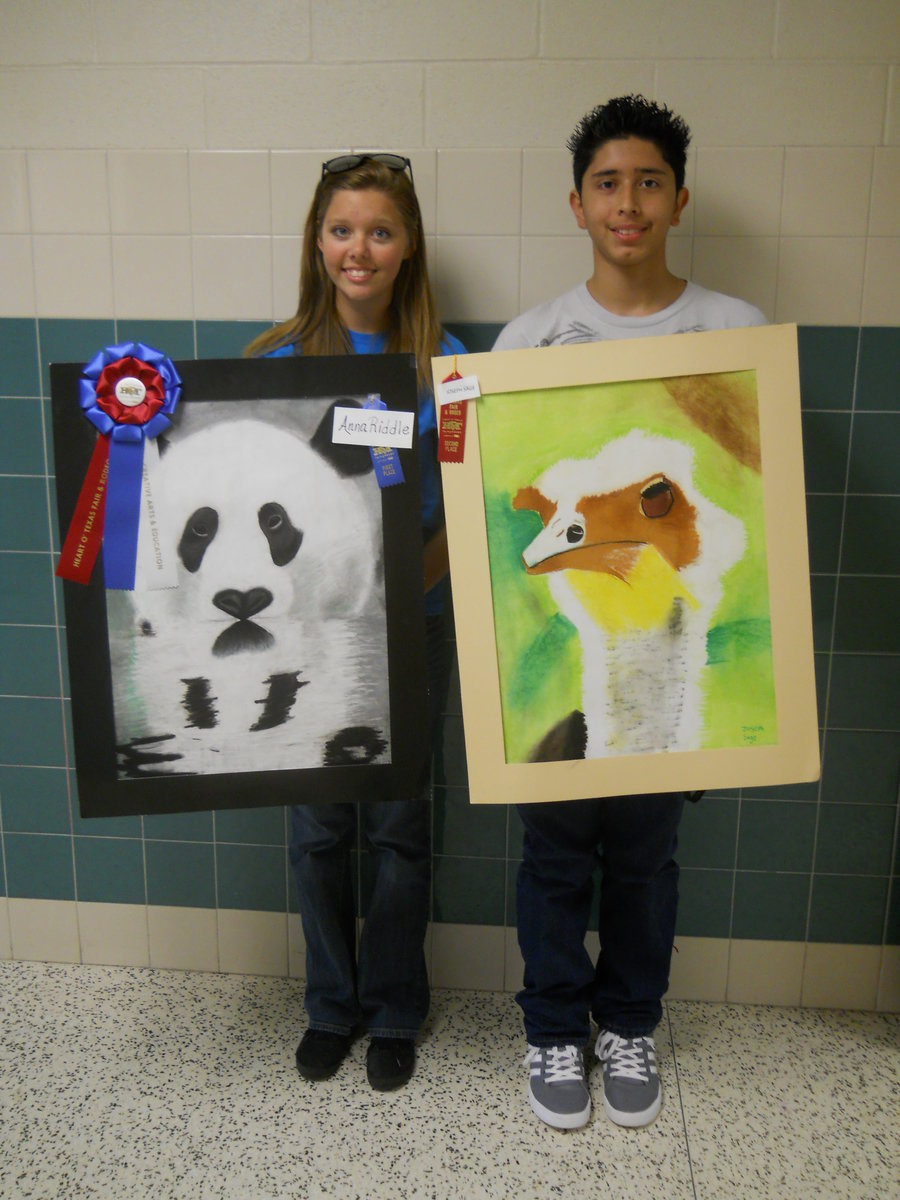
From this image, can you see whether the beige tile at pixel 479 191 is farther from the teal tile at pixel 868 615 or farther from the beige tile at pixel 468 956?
the beige tile at pixel 468 956

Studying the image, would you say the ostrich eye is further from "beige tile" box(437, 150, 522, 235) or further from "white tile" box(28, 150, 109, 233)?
"white tile" box(28, 150, 109, 233)

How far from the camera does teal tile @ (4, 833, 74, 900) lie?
2150 millimetres

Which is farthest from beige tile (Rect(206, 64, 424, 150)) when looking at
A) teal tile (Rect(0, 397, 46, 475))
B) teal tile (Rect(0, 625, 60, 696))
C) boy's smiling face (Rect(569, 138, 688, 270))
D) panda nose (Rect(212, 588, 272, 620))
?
teal tile (Rect(0, 625, 60, 696))

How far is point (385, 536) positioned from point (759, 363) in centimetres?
62

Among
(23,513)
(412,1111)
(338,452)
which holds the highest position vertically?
(338,452)

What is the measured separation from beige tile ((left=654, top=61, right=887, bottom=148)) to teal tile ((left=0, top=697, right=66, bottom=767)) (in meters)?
1.78

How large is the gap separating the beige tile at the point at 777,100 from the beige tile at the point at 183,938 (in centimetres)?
194

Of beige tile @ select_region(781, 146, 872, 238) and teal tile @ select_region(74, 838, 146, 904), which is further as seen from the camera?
teal tile @ select_region(74, 838, 146, 904)

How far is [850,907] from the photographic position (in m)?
2.02

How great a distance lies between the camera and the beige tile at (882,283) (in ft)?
5.88

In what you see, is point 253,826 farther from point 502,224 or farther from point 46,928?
point 502,224

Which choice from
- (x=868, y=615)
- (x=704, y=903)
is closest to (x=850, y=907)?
(x=704, y=903)

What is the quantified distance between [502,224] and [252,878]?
149cm

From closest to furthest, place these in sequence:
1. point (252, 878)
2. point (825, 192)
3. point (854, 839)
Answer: point (825, 192) → point (854, 839) → point (252, 878)
